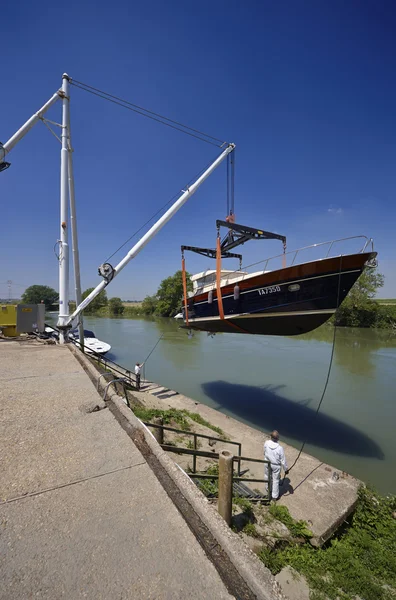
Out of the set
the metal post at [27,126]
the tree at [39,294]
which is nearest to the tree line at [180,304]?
the tree at [39,294]

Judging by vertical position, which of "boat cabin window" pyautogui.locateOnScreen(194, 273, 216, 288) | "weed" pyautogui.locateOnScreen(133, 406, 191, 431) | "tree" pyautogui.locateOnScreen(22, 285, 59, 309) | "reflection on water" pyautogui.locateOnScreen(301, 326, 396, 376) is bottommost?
"reflection on water" pyautogui.locateOnScreen(301, 326, 396, 376)

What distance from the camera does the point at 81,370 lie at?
19.8 ft

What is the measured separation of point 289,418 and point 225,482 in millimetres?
8955

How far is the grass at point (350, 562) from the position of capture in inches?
133

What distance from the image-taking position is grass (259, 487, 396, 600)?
11.1ft

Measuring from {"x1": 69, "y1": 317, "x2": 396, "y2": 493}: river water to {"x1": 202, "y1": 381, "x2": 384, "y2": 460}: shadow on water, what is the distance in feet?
0.11

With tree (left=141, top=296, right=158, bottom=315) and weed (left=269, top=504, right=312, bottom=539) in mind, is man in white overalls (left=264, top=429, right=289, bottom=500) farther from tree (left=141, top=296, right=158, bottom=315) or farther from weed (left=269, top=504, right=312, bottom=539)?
tree (left=141, top=296, right=158, bottom=315)

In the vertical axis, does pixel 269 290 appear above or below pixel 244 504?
above

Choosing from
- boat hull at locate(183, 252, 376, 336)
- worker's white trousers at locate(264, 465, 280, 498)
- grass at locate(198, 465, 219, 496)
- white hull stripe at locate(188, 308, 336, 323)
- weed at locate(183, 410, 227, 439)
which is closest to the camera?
grass at locate(198, 465, 219, 496)

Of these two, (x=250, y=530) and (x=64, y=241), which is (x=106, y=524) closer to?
(x=250, y=530)

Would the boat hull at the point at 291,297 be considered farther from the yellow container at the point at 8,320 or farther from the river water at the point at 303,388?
the yellow container at the point at 8,320

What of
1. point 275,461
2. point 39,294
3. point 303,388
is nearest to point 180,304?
point 303,388

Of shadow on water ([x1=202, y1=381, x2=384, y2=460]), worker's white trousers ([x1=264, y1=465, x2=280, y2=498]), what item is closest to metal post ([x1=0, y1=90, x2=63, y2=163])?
worker's white trousers ([x1=264, y1=465, x2=280, y2=498])

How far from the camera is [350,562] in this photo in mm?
3805
